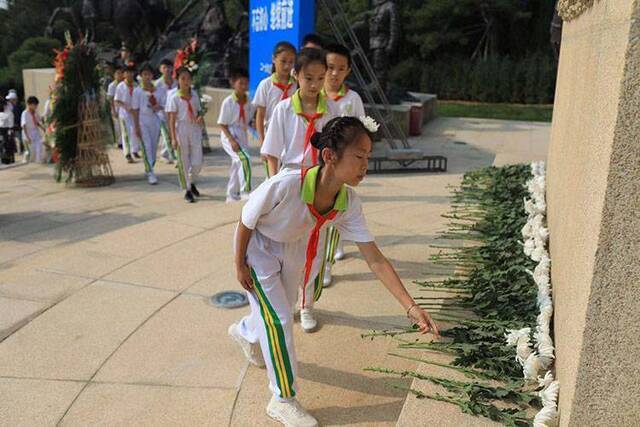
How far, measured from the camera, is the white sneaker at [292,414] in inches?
97.2

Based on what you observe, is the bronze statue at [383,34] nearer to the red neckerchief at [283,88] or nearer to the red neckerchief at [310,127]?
the red neckerchief at [283,88]

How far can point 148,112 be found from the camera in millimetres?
9742

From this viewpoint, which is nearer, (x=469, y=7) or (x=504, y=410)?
(x=504, y=410)

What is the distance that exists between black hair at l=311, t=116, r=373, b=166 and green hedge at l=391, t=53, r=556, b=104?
23.2 meters

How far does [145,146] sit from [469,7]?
830 inches

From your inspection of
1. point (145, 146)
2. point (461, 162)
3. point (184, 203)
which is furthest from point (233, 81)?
point (461, 162)

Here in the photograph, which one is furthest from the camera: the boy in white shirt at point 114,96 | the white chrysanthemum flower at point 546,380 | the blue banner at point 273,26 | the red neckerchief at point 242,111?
the boy in white shirt at point 114,96

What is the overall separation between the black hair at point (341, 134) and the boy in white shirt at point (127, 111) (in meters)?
8.44

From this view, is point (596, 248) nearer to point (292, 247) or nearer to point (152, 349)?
point (292, 247)

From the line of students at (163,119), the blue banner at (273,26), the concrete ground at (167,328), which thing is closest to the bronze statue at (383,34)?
the blue banner at (273,26)

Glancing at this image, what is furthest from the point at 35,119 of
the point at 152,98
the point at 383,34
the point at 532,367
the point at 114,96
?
the point at 532,367

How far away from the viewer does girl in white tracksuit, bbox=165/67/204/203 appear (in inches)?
289

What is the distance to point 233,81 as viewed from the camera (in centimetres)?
648

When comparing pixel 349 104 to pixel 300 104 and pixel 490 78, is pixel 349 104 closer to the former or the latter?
pixel 300 104
